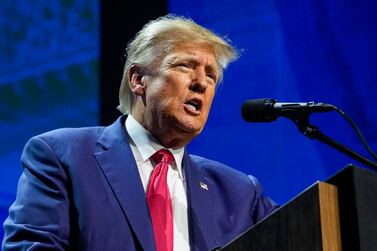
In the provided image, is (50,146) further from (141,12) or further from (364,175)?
(141,12)

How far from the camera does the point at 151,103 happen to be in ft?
7.72

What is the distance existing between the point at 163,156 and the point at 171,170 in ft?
0.18

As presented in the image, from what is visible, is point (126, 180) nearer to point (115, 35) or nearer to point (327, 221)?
point (327, 221)

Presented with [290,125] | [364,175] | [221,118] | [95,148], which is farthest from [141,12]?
[364,175]

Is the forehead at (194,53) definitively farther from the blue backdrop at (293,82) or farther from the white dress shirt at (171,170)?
the blue backdrop at (293,82)

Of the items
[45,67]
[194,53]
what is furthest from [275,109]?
[45,67]

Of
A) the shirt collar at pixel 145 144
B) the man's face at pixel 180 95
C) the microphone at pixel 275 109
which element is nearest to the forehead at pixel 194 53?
the man's face at pixel 180 95

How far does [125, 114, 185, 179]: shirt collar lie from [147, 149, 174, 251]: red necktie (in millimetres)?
54

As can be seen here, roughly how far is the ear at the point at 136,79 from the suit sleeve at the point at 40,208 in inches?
17.4

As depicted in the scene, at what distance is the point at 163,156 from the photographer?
2275 mm

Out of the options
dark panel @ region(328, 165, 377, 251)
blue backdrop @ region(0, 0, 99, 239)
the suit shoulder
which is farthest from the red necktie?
blue backdrop @ region(0, 0, 99, 239)

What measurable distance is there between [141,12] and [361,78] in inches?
43.5

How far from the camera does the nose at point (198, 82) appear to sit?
7.50 ft

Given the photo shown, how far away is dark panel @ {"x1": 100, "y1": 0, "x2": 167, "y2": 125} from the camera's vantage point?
10.6ft
